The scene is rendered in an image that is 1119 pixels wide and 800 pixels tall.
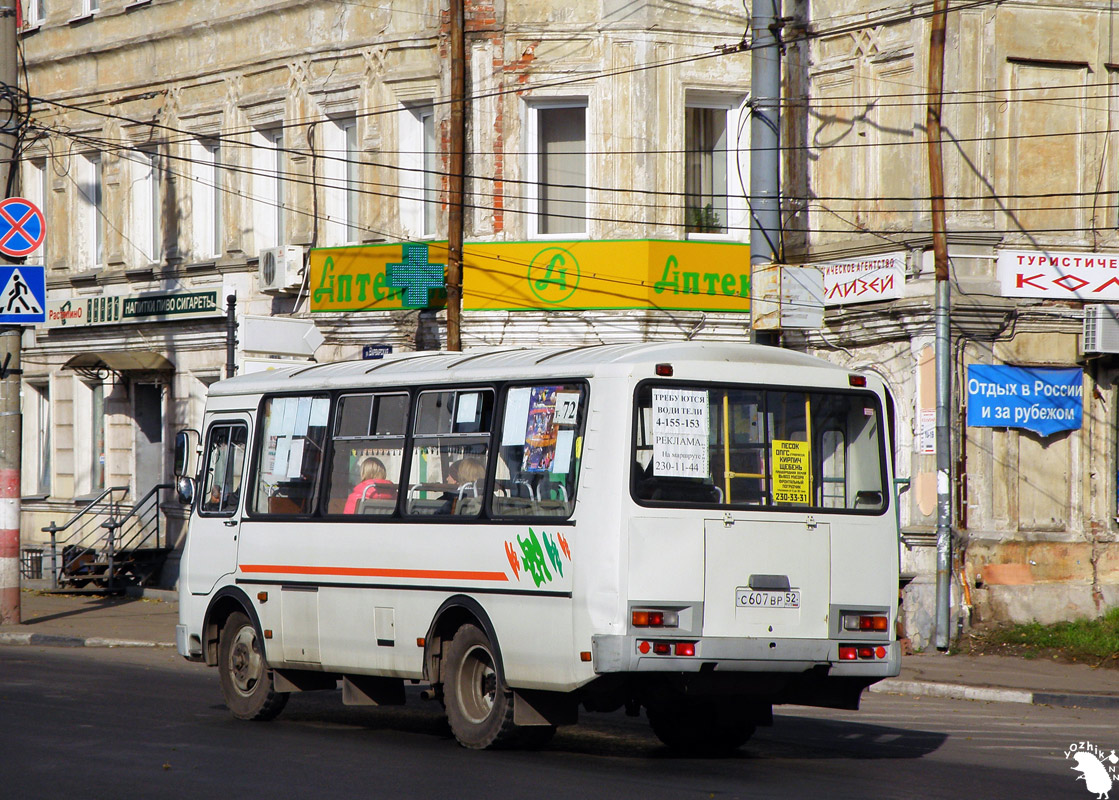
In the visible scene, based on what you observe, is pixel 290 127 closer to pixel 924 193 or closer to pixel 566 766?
pixel 924 193

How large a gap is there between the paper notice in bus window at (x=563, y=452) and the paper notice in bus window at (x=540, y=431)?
5 cm

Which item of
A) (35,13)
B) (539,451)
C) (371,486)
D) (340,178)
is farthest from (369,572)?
(35,13)

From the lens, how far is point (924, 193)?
21109 millimetres

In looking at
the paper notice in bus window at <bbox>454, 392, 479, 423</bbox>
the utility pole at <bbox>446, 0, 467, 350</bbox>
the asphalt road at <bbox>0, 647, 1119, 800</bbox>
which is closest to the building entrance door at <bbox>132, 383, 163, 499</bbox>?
the utility pole at <bbox>446, 0, 467, 350</bbox>

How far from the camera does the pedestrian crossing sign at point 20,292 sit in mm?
21656

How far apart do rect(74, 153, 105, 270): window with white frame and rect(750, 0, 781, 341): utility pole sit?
1830 cm

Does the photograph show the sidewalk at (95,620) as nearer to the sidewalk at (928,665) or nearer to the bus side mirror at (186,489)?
the sidewalk at (928,665)

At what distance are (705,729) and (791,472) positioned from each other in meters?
2.18

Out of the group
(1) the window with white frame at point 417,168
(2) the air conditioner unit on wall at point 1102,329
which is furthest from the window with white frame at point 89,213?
(2) the air conditioner unit on wall at point 1102,329

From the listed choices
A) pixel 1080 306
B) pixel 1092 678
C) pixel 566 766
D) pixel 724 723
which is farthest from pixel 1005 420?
pixel 566 766

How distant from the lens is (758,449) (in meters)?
11.1

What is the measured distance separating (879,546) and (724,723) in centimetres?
181

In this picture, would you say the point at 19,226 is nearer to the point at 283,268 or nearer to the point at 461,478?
the point at 283,268

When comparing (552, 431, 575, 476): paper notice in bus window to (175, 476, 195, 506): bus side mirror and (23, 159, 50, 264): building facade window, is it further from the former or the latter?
(23, 159, 50, 264): building facade window
